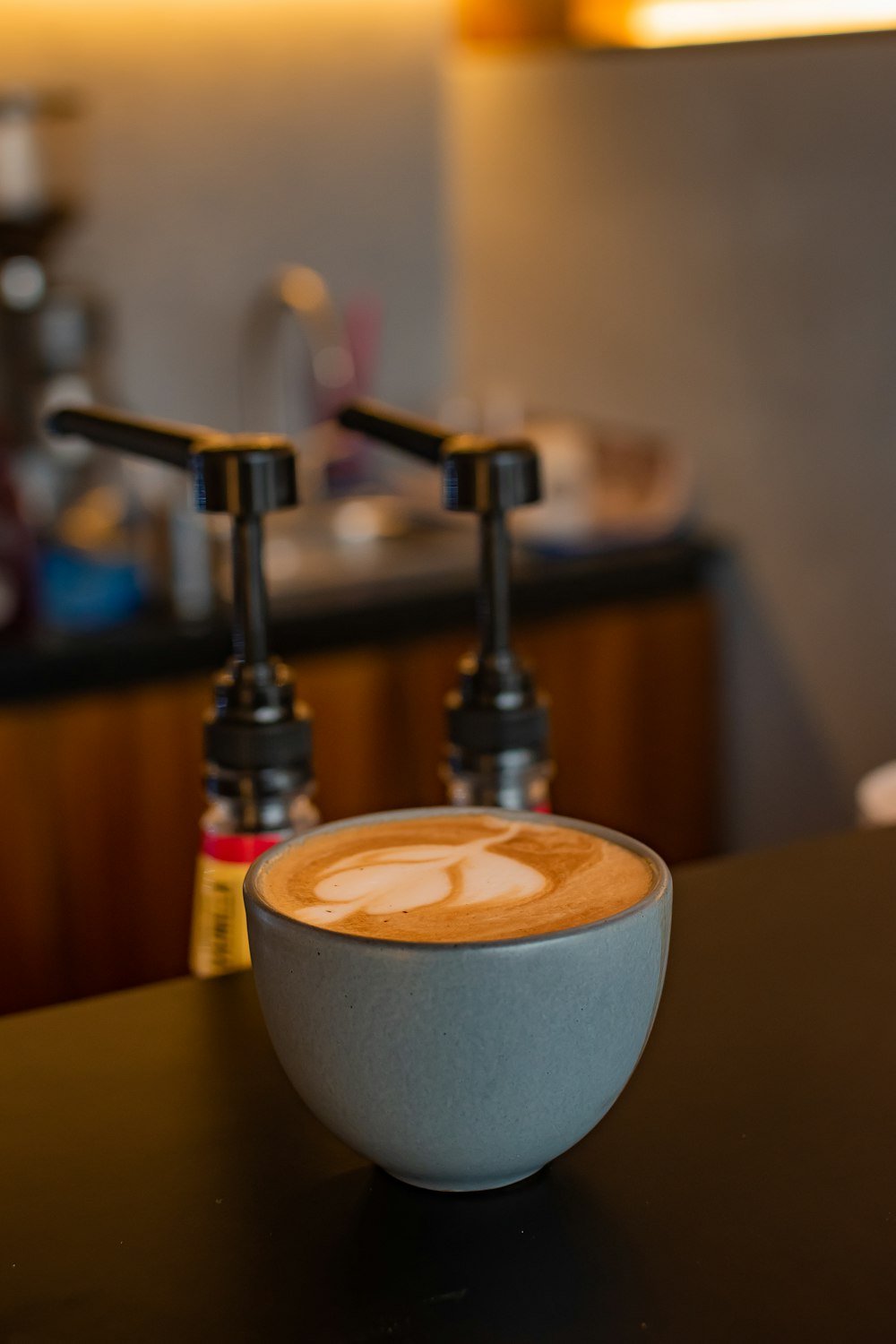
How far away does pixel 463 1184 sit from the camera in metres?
0.52

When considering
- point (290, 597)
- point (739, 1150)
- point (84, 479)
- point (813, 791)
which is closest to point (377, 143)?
point (84, 479)

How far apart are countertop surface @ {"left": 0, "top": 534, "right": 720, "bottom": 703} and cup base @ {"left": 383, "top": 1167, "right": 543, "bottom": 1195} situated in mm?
1440

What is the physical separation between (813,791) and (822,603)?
0.27 meters

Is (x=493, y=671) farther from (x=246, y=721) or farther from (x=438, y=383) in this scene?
(x=438, y=383)

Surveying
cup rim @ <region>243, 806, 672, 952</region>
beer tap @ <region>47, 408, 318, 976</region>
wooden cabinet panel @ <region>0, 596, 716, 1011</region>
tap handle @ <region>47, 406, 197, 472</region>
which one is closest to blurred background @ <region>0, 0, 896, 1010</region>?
wooden cabinet panel @ <region>0, 596, 716, 1011</region>

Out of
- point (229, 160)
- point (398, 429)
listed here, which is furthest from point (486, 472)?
point (229, 160)

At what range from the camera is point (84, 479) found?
2.63 m

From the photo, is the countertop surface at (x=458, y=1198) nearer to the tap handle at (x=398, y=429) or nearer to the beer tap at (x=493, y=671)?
the beer tap at (x=493, y=671)

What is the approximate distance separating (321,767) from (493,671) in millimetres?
1376

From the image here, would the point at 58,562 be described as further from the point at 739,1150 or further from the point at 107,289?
the point at 739,1150

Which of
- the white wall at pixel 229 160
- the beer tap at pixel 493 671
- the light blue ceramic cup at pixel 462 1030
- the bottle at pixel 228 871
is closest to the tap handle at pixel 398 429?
the beer tap at pixel 493 671

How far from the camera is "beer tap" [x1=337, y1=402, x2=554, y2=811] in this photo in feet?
2.24

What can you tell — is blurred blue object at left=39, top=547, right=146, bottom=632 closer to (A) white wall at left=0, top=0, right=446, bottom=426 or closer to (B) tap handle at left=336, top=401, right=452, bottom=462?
(A) white wall at left=0, top=0, right=446, bottom=426

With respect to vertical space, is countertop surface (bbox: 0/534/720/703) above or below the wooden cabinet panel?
above
